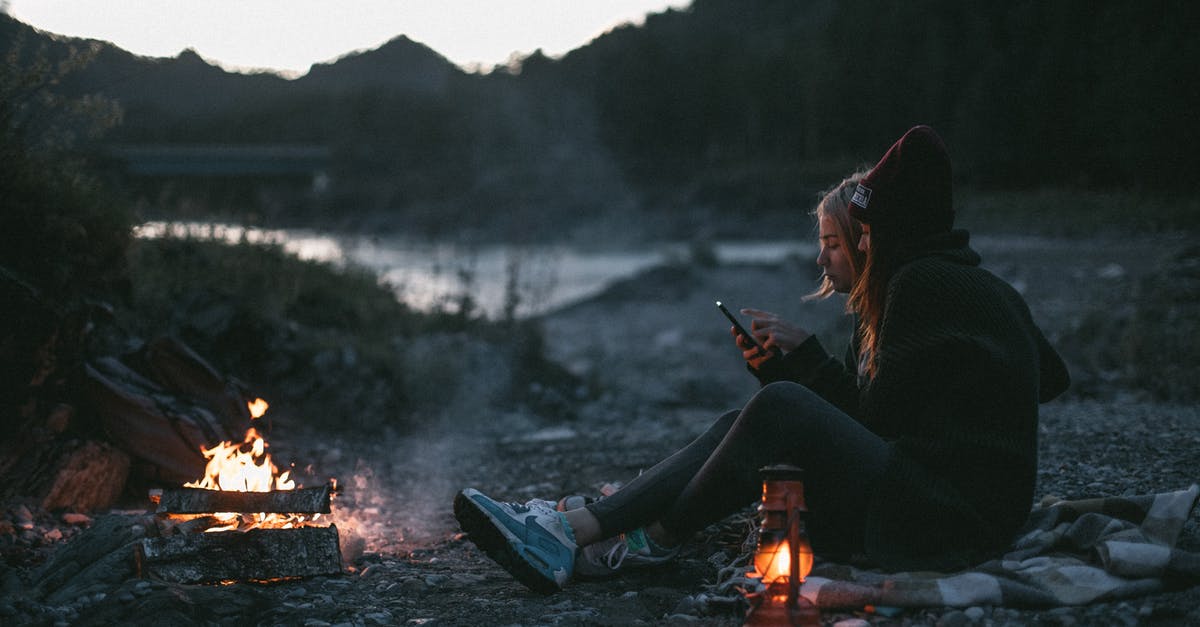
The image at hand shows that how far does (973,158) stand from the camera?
33625mm

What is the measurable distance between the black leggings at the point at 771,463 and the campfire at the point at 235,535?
1166mm

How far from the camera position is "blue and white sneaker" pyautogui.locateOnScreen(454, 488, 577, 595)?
332 cm

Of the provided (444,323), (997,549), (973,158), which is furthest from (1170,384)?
(973,158)

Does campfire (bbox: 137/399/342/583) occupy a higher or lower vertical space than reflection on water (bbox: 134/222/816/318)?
lower

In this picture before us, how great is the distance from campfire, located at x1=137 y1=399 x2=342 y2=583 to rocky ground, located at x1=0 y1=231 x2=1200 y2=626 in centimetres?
9

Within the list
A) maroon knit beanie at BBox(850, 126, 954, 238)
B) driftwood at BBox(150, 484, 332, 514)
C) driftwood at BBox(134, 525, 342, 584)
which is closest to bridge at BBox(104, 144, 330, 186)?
driftwood at BBox(150, 484, 332, 514)

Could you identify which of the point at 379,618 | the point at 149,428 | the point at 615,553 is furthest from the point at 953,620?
the point at 149,428

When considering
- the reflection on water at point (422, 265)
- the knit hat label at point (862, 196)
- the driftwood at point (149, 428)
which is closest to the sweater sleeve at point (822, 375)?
the knit hat label at point (862, 196)

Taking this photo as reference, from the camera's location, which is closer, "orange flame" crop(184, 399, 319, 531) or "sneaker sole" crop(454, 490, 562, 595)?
"sneaker sole" crop(454, 490, 562, 595)

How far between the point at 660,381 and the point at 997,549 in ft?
21.9

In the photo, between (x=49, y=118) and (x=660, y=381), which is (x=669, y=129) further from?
(x=49, y=118)

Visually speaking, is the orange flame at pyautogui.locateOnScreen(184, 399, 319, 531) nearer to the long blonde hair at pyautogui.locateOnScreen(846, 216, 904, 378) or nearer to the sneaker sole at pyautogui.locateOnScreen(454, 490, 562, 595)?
the sneaker sole at pyautogui.locateOnScreen(454, 490, 562, 595)

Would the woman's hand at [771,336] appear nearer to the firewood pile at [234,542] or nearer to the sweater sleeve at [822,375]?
the sweater sleeve at [822,375]

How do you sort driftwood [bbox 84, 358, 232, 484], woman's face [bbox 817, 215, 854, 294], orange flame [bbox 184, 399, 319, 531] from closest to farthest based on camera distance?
1. woman's face [bbox 817, 215, 854, 294]
2. orange flame [bbox 184, 399, 319, 531]
3. driftwood [bbox 84, 358, 232, 484]
